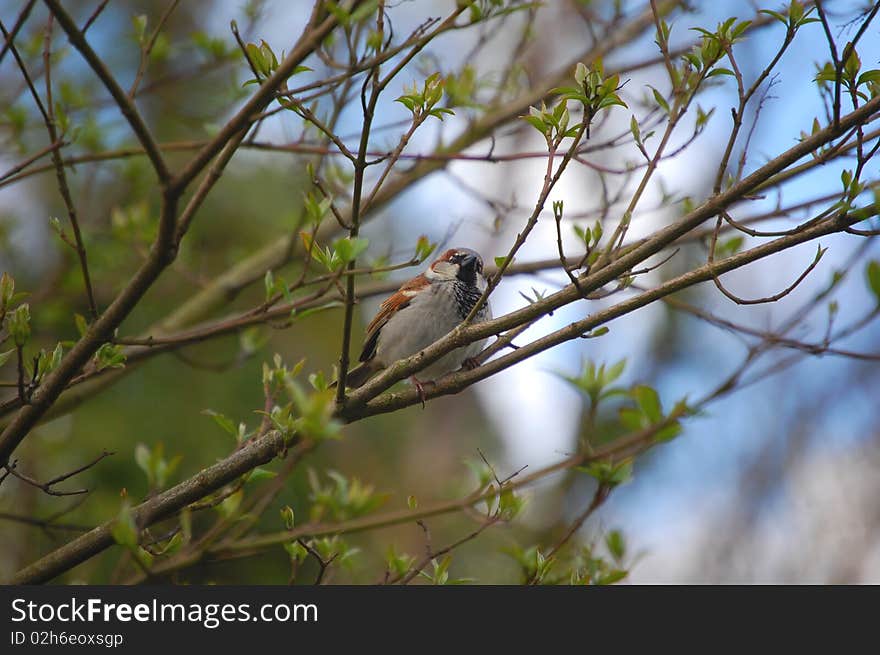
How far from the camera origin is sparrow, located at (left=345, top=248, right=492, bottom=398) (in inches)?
139

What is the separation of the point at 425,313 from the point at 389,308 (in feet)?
0.89

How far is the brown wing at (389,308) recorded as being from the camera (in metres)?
3.73

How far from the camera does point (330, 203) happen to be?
1.95m

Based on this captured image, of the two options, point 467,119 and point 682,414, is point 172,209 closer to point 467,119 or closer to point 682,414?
point 682,414

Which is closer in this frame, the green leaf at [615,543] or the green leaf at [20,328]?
the green leaf at [20,328]

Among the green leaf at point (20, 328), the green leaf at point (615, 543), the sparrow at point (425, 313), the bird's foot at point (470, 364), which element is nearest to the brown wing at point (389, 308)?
the sparrow at point (425, 313)

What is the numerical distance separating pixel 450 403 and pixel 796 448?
3.62m

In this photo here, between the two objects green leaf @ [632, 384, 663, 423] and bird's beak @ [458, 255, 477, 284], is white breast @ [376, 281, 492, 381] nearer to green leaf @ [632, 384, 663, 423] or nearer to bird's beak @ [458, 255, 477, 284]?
bird's beak @ [458, 255, 477, 284]

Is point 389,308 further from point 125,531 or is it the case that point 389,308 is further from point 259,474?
point 125,531

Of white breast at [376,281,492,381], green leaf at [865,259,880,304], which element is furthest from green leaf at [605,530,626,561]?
white breast at [376,281,492,381]

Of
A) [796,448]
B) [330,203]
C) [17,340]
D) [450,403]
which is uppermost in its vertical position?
→ [450,403]

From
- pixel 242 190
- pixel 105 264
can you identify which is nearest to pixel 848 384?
pixel 242 190

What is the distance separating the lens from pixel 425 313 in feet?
11.7

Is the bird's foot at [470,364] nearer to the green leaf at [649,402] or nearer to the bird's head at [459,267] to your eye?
the bird's head at [459,267]
